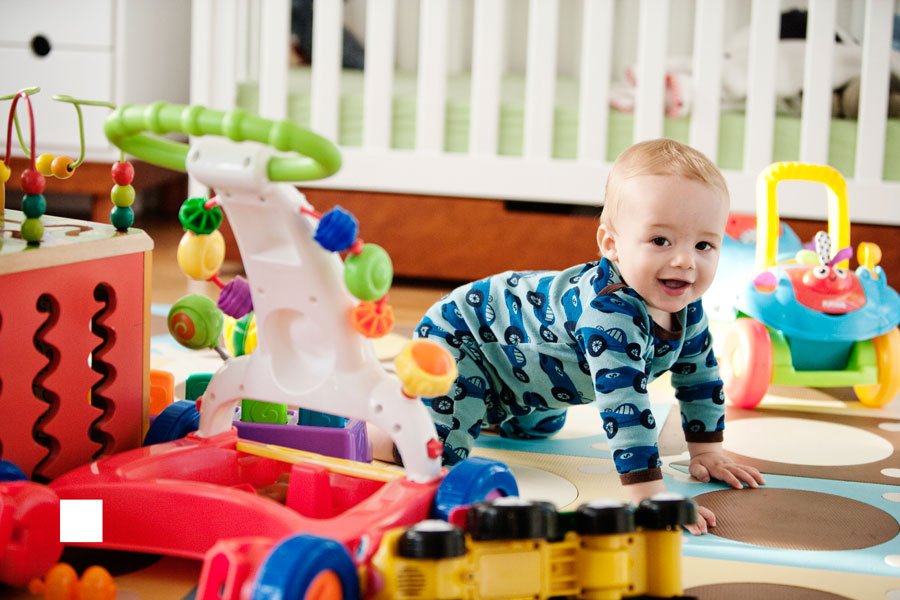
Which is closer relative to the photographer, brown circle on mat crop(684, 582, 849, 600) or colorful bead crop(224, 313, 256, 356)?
brown circle on mat crop(684, 582, 849, 600)

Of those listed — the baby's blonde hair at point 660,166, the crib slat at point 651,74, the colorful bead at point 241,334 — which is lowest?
the colorful bead at point 241,334

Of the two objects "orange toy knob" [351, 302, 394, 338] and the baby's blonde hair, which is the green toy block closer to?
"orange toy knob" [351, 302, 394, 338]

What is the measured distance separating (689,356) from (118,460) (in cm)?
57

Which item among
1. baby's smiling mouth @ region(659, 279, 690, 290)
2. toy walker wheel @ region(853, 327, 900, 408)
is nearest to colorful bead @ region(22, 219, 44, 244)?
baby's smiling mouth @ region(659, 279, 690, 290)

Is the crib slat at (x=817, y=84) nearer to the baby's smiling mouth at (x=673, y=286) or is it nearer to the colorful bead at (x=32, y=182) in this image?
the baby's smiling mouth at (x=673, y=286)

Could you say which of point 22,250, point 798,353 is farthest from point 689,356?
point 22,250

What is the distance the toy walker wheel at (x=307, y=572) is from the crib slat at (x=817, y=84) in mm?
1552

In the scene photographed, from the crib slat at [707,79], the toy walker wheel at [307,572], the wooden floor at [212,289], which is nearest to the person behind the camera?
the toy walker wheel at [307,572]

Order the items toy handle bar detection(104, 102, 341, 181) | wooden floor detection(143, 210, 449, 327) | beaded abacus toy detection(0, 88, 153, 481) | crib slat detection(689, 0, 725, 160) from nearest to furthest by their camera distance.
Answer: toy handle bar detection(104, 102, 341, 181)
beaded abacus toy detection(0, 88, 153, 481)
wooden floor detection(143, 210, 449, 327)
crib slat detection(689, 0, 725, 160)

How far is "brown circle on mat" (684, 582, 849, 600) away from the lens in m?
0.79

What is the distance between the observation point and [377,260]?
770mm

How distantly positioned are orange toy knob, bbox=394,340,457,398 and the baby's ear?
31cm

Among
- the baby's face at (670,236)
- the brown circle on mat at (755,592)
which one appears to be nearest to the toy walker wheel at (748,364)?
the baby's face at (670,236)

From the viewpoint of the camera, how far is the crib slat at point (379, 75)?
202 cm
